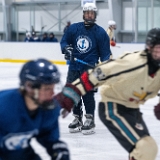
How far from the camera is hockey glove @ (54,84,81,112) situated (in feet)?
10.8

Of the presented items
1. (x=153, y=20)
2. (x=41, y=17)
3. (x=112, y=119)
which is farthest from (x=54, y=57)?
(x=112, y=119)

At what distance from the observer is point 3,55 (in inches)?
636

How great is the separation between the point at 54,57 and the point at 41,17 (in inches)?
224

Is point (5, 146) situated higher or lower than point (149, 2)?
lower

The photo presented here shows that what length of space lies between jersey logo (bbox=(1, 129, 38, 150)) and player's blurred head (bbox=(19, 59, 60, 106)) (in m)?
0.21

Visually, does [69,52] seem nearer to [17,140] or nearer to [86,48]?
[86,48]

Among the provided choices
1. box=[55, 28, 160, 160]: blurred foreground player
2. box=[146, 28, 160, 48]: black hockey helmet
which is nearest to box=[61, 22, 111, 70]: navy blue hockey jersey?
box=[55, 28, 160, 160]: blurred foreground player

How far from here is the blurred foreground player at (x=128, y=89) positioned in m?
3.34

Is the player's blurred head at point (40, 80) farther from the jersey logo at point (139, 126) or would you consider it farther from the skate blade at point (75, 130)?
the skate blade at point (75, 130)

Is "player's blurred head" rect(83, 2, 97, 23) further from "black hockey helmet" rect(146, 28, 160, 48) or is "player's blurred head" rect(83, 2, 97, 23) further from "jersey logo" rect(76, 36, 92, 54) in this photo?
"black hockey helmet" rect(146, 28, 160, 48)

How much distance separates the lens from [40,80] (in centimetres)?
250

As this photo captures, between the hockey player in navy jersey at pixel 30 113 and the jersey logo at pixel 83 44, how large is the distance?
3.03 m

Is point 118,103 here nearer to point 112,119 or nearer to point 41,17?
point 112,119

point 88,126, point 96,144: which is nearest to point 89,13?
point 88,126
